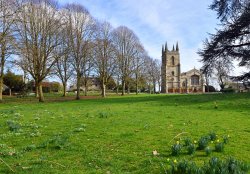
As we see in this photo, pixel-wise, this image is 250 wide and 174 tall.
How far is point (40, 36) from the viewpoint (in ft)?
133

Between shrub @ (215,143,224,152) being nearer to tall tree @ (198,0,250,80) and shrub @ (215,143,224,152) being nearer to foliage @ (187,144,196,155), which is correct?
foliage @ (187,144,196,155)

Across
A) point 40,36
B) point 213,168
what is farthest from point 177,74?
point 213,168

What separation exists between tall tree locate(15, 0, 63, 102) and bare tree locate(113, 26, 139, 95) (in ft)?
86.2

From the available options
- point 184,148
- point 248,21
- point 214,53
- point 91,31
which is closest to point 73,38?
point 91,31

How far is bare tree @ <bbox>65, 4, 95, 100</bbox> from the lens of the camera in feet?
158

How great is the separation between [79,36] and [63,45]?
15.1 ft

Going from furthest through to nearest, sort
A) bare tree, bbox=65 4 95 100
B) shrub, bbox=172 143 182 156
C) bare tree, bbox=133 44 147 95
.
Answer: bare tree, bbox=133 44 147 95
bare tree, bbox=65 4 95 100
shrub, bbox=172 143 182 156

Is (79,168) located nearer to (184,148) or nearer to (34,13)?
(184,148)

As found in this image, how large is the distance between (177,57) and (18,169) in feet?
434

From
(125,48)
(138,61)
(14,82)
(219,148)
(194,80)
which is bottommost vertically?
(219,148)

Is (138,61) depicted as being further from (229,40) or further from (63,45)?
(229,40)

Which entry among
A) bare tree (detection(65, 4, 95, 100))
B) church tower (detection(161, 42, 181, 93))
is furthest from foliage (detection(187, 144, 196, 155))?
church tower (detection(161, 42, 181, 93))

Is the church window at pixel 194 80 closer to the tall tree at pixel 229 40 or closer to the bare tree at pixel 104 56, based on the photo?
the bare tree at pixel 104 56

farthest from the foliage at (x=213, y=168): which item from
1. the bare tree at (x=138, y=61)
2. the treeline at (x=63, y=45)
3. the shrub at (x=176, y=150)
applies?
the bare tree at (x=138, y=61)
